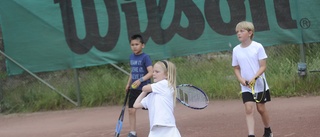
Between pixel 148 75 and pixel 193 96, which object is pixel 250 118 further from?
pixel 148 75

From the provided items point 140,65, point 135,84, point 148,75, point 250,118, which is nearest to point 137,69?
point 140,65

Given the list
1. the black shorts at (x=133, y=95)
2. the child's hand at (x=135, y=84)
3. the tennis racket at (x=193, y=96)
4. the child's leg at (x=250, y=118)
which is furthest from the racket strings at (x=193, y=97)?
the black shorts at (x=133, y=95)

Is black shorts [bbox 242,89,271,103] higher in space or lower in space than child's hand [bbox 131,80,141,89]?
lower

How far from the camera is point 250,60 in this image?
6.12m

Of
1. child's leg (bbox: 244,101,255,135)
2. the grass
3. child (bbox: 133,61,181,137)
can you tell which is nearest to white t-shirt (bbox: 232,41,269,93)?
child's leg (bbox: 244,101,255,135)

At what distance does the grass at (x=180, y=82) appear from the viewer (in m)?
9.69

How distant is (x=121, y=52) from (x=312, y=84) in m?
3.40

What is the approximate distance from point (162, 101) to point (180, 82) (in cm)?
543

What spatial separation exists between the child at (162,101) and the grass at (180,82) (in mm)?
4835

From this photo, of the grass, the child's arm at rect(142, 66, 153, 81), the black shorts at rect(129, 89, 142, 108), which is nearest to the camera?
the child's arm at rect(142, 66, 153, 81)

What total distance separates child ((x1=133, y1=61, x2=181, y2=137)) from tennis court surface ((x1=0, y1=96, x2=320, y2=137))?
1.94 m

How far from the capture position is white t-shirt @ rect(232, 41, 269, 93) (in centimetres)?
611

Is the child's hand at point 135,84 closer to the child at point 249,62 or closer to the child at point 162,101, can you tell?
the child at point 249,62

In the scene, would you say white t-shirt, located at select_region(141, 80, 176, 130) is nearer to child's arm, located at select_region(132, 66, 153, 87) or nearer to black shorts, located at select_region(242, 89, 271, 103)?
black shorts, located at select_region(242, 89, 271, 103)
